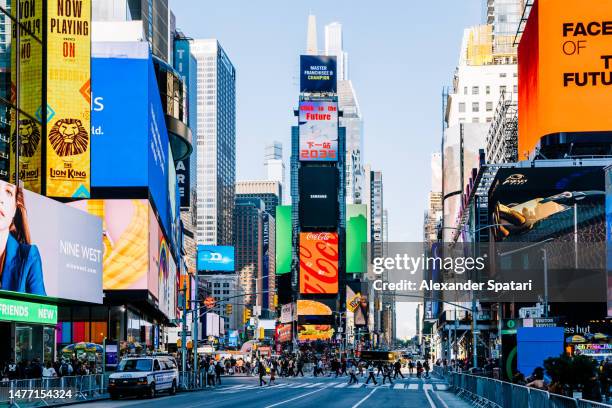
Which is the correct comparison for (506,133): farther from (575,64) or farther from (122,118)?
(122,118)

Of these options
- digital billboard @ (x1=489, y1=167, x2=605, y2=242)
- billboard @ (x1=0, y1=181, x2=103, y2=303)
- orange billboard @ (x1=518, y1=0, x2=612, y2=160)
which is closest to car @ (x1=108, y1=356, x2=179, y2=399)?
billboard @ (x1=0, y1=181, x2=103, y2=303)

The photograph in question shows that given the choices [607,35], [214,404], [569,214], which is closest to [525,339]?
[214,404]

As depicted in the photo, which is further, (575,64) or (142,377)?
(575,64)

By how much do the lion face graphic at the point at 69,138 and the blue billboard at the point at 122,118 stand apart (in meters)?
12.3

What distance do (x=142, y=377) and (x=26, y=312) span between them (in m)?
8.33

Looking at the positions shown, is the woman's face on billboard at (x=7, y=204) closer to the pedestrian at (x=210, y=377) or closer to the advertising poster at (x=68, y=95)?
the advertising poster at (x=68, y=95)

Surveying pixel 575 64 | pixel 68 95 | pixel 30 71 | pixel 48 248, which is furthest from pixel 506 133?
pixel 48 248

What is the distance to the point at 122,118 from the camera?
73.1 m

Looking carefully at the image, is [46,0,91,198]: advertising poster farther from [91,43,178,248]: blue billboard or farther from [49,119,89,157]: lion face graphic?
[91,43,178,248]: blue billboard

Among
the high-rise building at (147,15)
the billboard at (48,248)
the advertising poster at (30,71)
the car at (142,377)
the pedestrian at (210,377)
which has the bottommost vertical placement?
the pedestrian at (210,377)

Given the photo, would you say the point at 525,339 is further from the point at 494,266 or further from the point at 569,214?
the point at 494,266

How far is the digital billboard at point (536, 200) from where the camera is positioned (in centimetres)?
9488

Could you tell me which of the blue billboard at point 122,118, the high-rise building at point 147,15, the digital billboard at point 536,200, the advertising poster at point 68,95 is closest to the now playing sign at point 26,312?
the advertising poster at point 68,95

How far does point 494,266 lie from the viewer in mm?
105312
